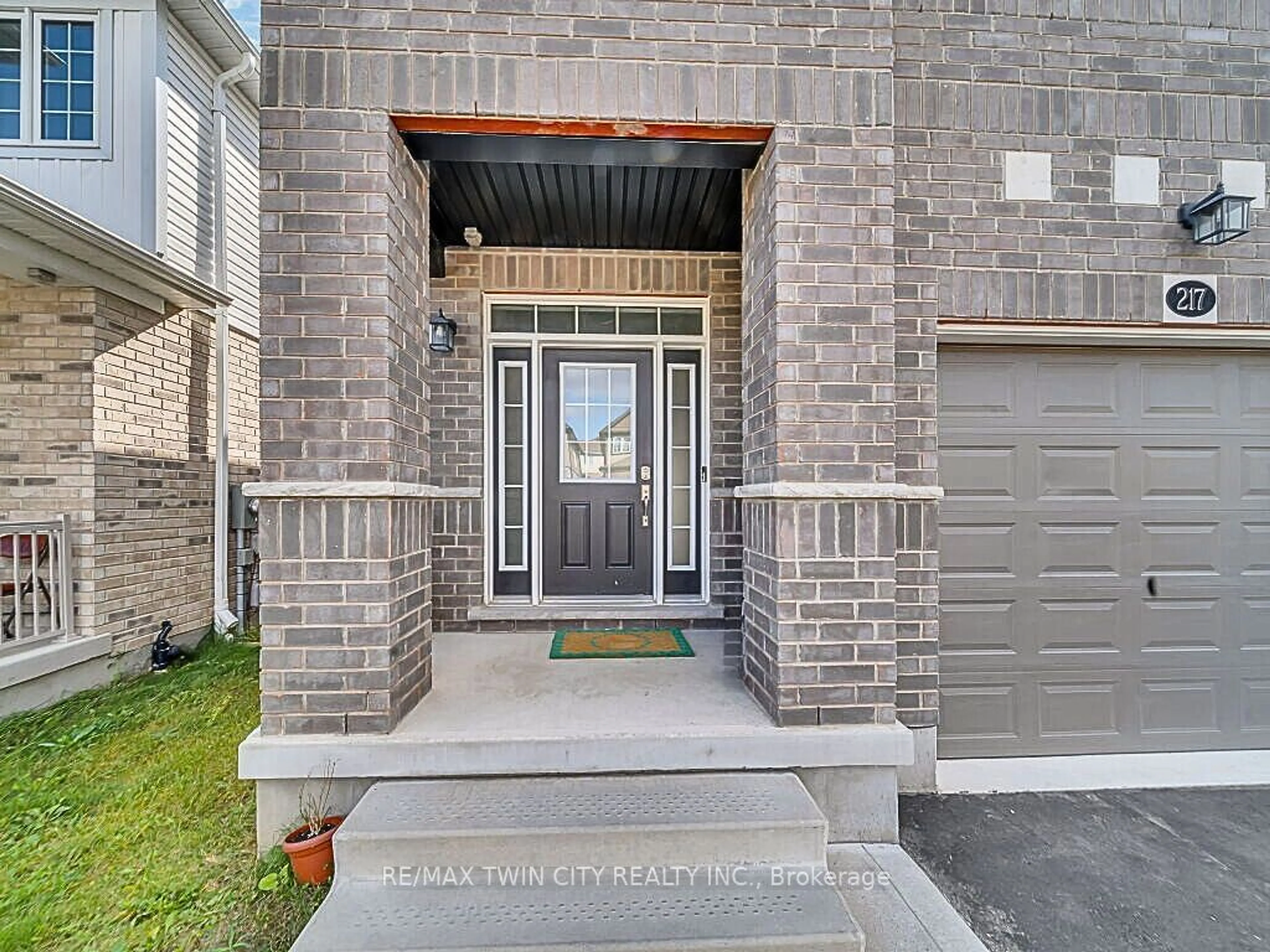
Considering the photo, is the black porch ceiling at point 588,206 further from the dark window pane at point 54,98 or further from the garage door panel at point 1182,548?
the dark window pane at point 54,98

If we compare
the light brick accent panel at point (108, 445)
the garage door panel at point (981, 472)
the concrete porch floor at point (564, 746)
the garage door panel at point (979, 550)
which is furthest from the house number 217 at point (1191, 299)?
the light brick accent panel at point (108, 445)

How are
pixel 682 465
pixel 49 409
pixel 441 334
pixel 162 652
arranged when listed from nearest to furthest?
pixel 441 334 < pixel 49 409 < pixel 682 465 < pixel 162 652

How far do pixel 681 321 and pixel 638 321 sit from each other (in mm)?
296

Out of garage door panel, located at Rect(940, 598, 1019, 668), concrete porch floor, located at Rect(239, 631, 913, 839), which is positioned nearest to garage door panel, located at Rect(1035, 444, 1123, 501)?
garage door panel, located at Rect(940, 598, 1019, 668)

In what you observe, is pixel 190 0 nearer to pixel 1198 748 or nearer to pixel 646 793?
pixel 646 793

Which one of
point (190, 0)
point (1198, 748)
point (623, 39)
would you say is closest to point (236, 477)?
point (190, 0)

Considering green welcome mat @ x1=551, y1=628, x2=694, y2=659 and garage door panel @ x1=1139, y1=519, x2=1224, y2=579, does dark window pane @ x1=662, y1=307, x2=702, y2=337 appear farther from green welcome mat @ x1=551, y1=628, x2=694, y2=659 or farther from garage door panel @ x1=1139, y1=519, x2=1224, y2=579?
garage door panel @ x1=1139, y1=519, x2=1224, y2=579

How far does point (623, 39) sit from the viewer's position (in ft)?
7.84

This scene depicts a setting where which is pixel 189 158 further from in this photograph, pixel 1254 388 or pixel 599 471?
pixel 1254 388

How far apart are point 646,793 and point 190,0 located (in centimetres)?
632

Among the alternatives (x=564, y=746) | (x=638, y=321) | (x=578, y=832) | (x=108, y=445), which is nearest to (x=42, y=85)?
(x=108, y=445)

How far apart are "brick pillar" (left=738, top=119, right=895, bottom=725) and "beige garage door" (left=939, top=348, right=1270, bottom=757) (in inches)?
29.4

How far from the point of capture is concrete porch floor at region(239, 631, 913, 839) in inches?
87.7

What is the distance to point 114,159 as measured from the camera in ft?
14.9
